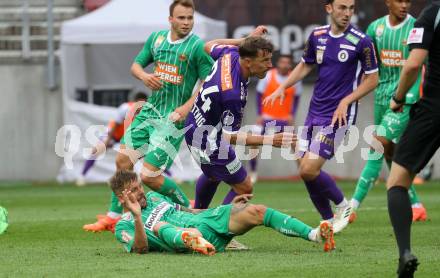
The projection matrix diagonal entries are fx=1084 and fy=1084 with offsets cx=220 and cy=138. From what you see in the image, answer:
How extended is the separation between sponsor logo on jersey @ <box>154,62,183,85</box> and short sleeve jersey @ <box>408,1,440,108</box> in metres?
3.92

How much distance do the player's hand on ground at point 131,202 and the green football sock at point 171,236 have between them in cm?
31

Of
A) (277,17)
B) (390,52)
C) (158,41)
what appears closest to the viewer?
(158,41)

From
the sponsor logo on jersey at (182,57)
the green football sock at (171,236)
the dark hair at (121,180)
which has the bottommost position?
the green football sock at (171,236)

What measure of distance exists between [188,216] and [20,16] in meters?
15.4

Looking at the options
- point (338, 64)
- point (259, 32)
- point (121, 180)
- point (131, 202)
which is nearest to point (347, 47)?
point (338, 64)

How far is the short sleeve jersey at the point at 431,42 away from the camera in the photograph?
7.15 meters

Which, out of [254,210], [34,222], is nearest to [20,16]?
[34,222]

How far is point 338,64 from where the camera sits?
420 inches

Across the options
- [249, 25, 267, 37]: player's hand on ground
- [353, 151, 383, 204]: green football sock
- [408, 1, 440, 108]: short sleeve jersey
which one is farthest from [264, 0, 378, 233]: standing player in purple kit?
[408, 1, 440, 108]: short sleeve jersey

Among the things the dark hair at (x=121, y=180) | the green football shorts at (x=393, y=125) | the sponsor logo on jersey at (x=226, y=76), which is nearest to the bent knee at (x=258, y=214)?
the dark hair at (x=121, y=180)

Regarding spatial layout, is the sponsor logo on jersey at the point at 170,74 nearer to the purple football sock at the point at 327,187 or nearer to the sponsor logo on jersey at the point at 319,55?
the sponsor logo on jersey at the point at 319,55

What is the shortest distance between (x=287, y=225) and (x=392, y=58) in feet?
13.7

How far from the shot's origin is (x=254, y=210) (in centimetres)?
845

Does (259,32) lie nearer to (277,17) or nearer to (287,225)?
(287,225)
